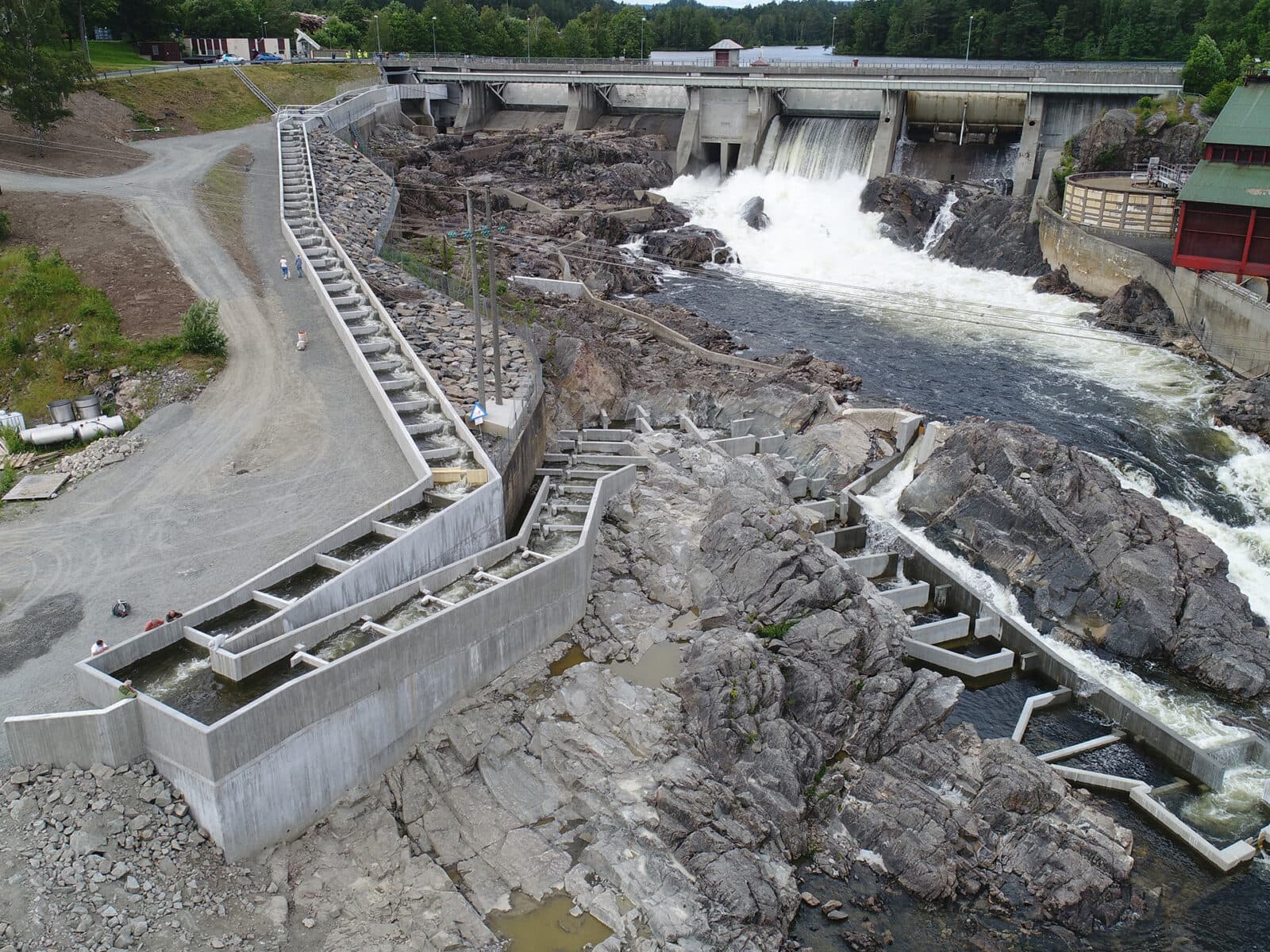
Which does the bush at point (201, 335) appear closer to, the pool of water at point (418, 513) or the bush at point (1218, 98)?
the pool of water at point (418, 513)

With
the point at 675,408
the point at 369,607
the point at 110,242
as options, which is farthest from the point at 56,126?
the point at 369,607

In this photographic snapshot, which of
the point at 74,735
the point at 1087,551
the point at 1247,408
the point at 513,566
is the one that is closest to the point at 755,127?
the point at 1247,408

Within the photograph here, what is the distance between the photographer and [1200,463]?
114 ft

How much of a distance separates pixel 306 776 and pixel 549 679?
6.13 meters

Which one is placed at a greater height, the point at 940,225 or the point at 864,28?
the point at 864,28

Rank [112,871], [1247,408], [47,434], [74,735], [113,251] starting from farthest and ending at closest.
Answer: [113,251] → [1247,408] → [47,434] → [74,735] → [112,871]

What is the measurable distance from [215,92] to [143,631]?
63.3m

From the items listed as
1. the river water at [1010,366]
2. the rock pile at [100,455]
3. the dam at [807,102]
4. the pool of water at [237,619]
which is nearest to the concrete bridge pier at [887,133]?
the dam at [807,102]

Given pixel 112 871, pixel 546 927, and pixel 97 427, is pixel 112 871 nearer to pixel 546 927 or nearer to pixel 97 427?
pixel 546 927

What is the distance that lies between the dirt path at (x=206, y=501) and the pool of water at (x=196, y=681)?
41.9 inches

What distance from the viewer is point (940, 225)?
62.1 m

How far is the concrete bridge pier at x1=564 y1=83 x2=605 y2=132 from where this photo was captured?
85.7m

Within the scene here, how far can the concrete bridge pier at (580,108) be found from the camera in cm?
8569

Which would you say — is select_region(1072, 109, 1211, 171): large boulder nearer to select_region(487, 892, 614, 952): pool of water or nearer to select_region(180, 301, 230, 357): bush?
select_region(180, 301, 230, 357): bush
